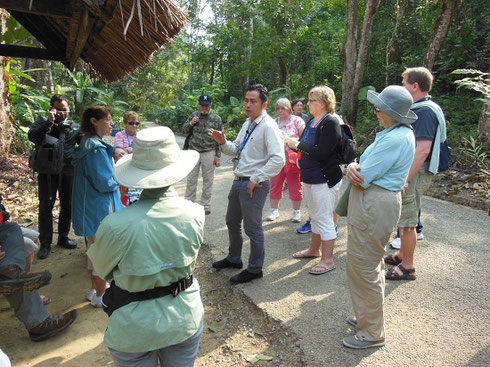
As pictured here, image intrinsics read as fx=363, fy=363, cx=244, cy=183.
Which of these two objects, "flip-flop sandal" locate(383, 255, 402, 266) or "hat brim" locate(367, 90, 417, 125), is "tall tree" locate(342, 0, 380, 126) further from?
"hat brim" locate(367, 90, 417, 125)

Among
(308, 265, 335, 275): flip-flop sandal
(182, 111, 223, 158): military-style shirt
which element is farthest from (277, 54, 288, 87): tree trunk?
(308, 265, 335, 275): flip-flop sandal

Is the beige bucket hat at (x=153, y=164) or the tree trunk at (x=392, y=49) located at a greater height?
the tree trunk at (x=392, y=49)

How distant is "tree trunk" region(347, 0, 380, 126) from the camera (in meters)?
10.4

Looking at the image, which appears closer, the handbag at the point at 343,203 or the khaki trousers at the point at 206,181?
the handbag at the point at 343,203

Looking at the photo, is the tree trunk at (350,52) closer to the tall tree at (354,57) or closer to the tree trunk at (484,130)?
the tall tree at (354,57)

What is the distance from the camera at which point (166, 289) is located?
1946 millimetres

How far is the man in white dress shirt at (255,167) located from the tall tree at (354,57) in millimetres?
8182

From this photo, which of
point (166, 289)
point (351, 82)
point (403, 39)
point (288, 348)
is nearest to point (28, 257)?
point (166, 289)

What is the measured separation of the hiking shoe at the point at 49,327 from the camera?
3.27 m

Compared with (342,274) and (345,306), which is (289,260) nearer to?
(342,274)

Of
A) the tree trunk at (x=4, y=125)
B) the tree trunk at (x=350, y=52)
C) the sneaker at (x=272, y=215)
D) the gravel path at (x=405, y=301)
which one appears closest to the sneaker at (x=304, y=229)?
the gravel path at (x=405, y=301)

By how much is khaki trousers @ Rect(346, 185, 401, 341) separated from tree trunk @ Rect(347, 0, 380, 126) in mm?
9117

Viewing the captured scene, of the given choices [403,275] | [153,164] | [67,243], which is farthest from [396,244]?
[67,243]

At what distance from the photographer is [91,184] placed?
367 cm
